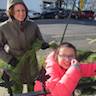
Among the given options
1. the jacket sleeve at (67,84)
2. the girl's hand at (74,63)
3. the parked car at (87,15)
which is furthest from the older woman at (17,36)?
the parked car at (87,15)

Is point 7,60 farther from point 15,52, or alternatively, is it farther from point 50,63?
point 50,63

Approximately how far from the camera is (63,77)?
346 centimetres

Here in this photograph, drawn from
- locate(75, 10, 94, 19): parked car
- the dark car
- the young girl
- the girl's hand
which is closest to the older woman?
the young girl

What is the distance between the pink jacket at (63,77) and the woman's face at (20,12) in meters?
1.43

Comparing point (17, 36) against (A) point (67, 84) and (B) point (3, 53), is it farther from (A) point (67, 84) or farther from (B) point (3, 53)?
(A) point (67, 84)

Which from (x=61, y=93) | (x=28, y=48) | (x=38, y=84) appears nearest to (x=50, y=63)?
(x=38, y=84)

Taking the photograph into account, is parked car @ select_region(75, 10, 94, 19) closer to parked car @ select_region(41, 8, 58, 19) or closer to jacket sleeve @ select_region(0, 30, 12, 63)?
parked car @ select_region(41, 8, 58, 19)

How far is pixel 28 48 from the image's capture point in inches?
208

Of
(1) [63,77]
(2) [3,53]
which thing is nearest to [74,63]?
(1) [63,77]

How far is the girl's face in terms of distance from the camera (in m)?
3.68

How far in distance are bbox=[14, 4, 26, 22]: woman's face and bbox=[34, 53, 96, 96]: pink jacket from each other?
4.70 ft

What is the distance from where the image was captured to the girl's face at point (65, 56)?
368cm

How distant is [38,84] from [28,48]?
1.64 metres

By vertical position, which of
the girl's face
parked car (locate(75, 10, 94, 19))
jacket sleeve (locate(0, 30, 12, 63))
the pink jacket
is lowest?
parked car (locate(75, 10, 94, 19))
